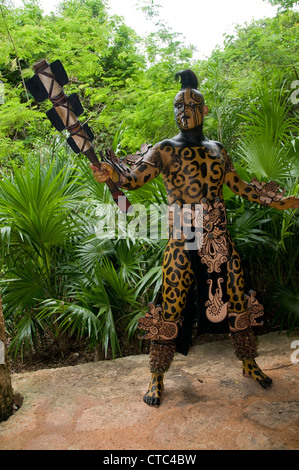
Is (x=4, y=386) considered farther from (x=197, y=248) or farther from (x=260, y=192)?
(x=260, y=192)

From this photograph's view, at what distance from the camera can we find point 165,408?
2.26 metres

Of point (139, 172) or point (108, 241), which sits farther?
point (108, 241)

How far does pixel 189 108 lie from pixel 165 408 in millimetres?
1740

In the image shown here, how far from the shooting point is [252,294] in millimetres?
2428

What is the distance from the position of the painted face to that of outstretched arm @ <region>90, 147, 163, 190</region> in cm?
23

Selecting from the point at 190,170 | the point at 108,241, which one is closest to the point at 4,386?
the point at 108,241

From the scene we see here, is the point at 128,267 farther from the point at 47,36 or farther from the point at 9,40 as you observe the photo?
the point at 47,36

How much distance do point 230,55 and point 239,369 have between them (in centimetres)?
521

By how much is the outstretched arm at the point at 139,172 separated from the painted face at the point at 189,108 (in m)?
0.23

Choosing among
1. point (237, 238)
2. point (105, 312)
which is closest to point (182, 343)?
point (105, 312)

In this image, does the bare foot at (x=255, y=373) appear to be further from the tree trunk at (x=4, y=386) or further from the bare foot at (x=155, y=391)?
the tree trunk at (x=4, y=386)

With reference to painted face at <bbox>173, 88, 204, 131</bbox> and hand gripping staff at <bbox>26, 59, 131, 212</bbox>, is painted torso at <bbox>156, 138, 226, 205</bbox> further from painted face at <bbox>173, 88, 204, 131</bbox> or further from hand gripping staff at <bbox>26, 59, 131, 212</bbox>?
hand gripping staff at <bbox>26, 59, 131, 212</bbox>

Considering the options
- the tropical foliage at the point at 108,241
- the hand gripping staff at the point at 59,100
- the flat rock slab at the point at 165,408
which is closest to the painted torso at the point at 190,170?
the hand gripping staff at the point at 59,100

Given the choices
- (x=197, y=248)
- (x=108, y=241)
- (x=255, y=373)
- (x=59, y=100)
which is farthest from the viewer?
(x=108, y=241)
